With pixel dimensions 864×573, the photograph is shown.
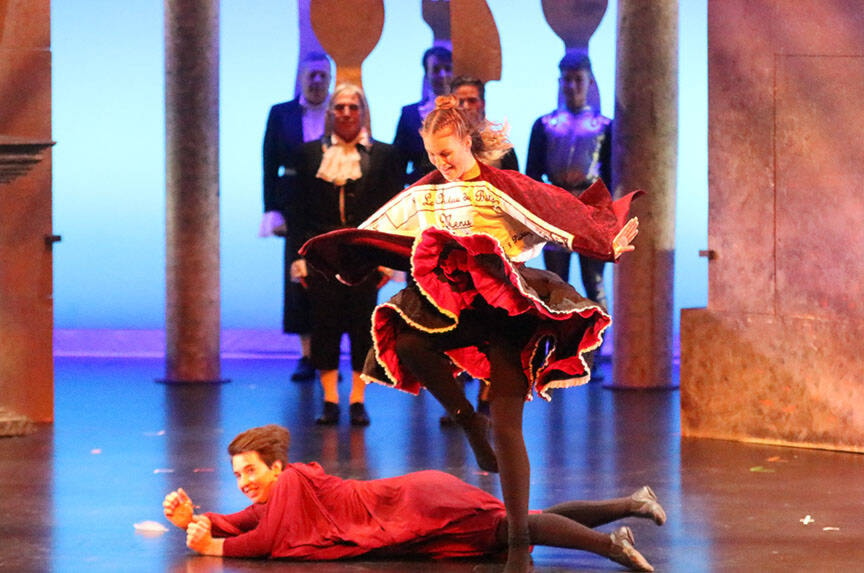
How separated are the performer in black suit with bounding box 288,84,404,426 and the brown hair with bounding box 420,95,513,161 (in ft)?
8.73

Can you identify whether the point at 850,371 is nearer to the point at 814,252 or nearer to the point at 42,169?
the point at 814,252

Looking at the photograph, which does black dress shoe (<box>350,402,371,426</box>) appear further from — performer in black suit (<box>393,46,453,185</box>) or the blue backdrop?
the blue backdrop

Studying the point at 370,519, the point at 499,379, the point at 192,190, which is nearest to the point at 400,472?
the point at 370,519

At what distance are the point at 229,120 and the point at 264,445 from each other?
24.1 ft

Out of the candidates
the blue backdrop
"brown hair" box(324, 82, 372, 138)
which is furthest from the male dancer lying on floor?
the blue backdrop

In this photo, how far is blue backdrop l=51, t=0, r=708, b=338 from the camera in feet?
36.1

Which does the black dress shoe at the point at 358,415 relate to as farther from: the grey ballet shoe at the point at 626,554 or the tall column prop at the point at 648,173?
the grey ballet shoe at the point at 626,554

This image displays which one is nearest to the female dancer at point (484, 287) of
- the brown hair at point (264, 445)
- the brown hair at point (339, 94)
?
the brown hair at point (264, 445)

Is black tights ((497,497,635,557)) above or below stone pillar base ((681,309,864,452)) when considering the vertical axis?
below

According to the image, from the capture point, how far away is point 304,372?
8.82 meters

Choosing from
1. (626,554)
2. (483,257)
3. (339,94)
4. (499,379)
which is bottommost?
(626,554)

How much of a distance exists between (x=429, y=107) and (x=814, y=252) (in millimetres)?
2531

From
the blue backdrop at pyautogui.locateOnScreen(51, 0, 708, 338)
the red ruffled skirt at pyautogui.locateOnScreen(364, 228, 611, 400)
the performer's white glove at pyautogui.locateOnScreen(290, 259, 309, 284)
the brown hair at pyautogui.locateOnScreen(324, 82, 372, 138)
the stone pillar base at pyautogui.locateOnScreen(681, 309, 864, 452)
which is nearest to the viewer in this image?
the red ruffled skirt at pyautogui.locateOnScreen(364, 228, 611, 400)

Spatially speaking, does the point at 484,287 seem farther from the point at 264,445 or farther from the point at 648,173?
the point at 648,173
